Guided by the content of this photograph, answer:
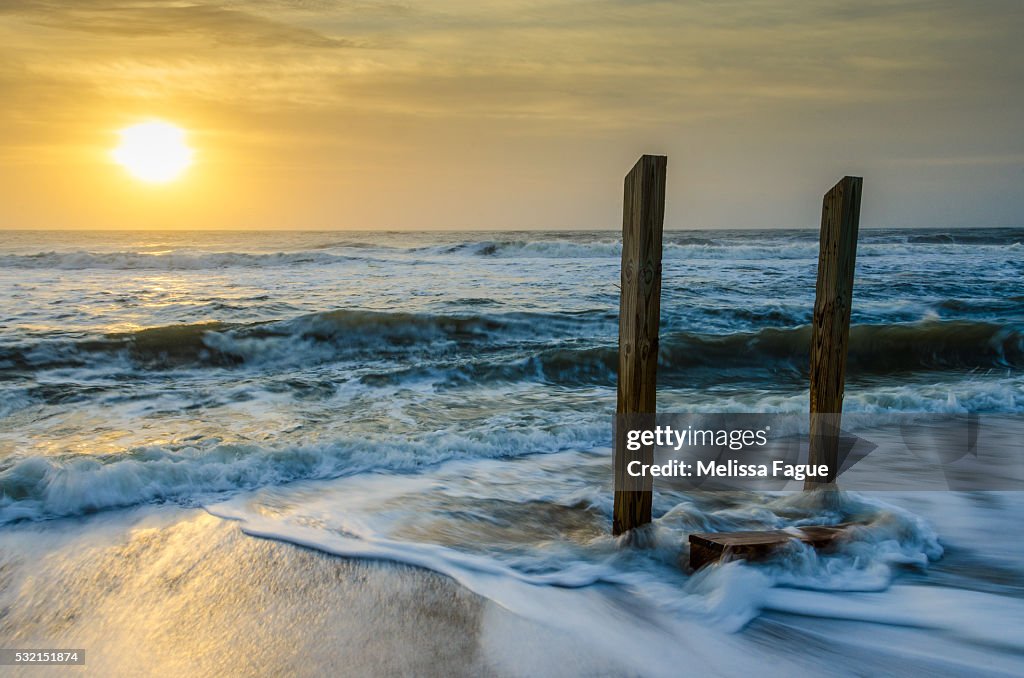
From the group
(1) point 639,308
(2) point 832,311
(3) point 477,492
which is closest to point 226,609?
(3) point 477,492

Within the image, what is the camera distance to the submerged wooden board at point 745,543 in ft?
13.0

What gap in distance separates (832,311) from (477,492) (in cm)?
307

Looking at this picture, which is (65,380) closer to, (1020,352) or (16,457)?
(16,457)

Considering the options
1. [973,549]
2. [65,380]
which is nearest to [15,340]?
[65,380]

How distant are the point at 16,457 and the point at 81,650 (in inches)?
142

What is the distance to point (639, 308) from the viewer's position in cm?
393

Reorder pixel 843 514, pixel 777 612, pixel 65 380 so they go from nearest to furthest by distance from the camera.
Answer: pixel 777 612 → pixel 843 514 → pixel 65 380

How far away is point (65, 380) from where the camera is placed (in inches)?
371

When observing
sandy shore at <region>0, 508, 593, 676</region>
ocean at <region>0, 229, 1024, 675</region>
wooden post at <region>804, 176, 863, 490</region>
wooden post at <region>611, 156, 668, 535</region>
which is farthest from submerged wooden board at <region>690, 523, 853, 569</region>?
sandy shore at <region>0, 508, 593, 676</region>

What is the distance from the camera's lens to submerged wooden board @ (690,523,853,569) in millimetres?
3977

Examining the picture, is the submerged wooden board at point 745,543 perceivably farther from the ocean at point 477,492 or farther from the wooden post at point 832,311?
the wooden post at point 832,311

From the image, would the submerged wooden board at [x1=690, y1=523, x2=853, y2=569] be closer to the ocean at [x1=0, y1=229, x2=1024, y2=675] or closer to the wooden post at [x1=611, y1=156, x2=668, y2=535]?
the ocean at [x1=0, y1=229, x2=1024, y2=675]

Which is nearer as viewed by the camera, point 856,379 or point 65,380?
point 65,380

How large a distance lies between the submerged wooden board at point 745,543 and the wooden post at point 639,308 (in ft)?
1.45
